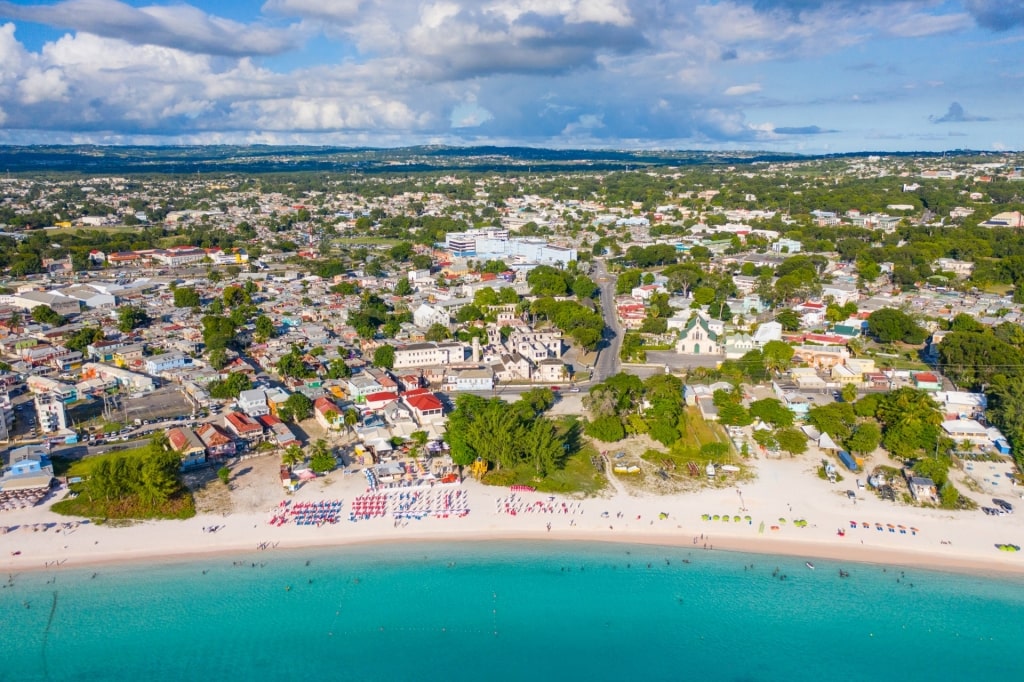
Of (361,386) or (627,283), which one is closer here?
(361,386)

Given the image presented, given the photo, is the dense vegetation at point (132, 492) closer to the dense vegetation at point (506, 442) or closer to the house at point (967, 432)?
the dense vegetation at point (506, 442)

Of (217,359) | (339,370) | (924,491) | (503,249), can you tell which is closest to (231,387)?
(339,370)

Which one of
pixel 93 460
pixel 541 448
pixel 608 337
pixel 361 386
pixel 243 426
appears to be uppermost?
pixel 361 386

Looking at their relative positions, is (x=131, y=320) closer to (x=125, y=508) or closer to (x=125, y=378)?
(x=125, y=378)

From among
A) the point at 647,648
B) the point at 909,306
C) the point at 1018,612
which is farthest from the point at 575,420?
the point at 909,306

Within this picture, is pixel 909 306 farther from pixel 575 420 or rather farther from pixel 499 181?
pixel 499 181

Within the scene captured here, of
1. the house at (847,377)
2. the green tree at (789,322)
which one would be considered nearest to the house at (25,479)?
the house at (847,377)

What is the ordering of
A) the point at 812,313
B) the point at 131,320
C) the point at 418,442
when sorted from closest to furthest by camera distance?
the point at 418,442 → the point at 131,320 → the point at 812,313
